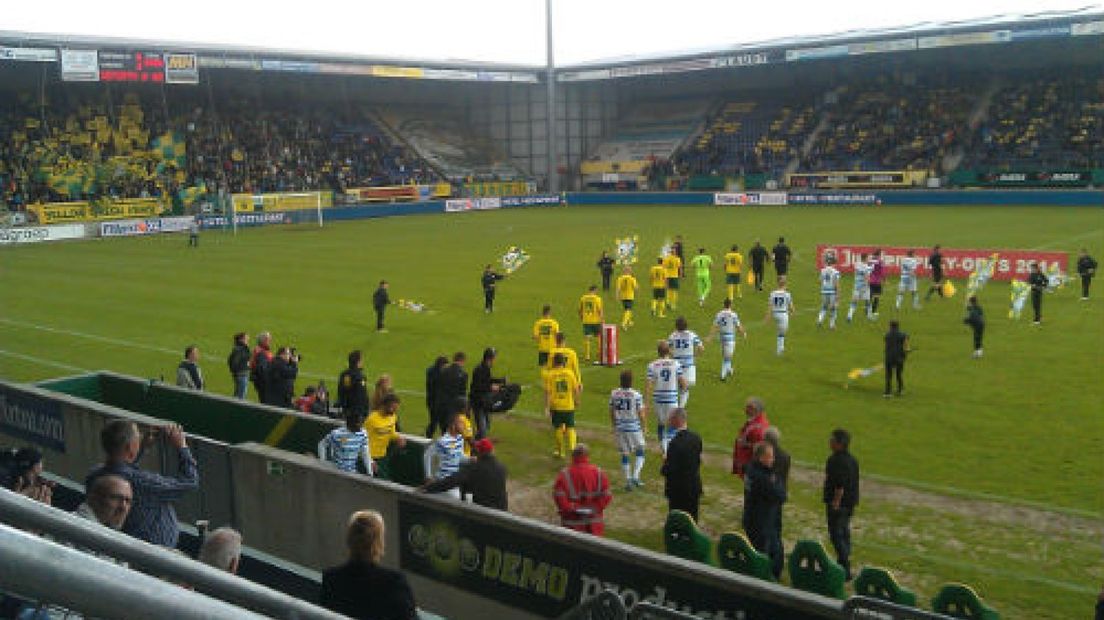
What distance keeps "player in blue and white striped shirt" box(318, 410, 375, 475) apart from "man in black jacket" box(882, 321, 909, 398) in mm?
9928

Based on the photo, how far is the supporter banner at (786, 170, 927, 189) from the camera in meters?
62.3

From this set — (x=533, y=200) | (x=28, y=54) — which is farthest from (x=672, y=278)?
(x=533, y=200)

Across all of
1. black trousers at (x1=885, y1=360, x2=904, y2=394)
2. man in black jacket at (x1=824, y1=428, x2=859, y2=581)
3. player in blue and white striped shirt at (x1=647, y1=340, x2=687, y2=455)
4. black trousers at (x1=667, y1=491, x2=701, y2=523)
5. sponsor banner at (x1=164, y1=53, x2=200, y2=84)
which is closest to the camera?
man in black jacket at (x1=824, y1=428, x2=859, y2=581)

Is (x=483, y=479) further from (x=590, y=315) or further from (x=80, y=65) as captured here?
(x=80, y=65)

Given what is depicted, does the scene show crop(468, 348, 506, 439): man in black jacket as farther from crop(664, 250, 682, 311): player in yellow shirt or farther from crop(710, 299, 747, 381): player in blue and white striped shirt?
crop(664, 250, 682, 311): player in yellow shirt

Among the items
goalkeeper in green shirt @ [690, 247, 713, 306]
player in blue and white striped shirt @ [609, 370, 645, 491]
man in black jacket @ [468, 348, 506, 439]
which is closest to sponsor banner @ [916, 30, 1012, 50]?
goalkeeper in green shirt @ [690, 247, 713, 306]

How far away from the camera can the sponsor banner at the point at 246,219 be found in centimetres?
5488

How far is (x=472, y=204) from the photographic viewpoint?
69312mm

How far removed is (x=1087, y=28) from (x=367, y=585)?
2373 inches

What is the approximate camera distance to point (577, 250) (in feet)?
132

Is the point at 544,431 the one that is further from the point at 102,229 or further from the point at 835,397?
the point at 102,229

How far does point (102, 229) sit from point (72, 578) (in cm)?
5565

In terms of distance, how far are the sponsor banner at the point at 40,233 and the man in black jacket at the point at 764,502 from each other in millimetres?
47129

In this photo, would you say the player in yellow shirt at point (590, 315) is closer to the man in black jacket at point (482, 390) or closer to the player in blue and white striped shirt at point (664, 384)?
the man in black jacket at point (482, 390)
